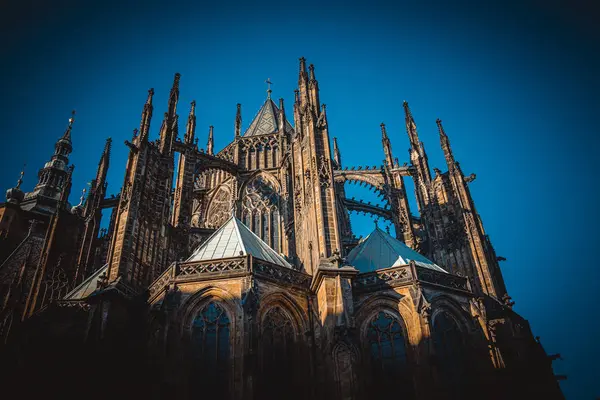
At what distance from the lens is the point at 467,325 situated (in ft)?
57.5

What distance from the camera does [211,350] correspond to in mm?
15445

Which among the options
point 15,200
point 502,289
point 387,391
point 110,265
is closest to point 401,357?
point 387,391

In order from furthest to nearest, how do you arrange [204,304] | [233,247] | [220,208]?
[220,208]
[233,247]
[204,304]

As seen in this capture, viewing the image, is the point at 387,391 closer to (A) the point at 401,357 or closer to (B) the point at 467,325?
(A) the point at 401,357

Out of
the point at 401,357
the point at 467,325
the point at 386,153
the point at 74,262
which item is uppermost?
the point at 386,153

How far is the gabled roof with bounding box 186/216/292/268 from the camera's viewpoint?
18.5 meters

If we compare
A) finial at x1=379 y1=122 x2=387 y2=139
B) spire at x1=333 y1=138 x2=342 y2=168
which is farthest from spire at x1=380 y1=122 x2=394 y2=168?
spire at x1=333 y1=138 x2=342 y2=168

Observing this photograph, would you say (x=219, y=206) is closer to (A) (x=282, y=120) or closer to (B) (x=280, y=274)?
(A) (x=282, y=120)

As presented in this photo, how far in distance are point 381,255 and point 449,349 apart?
5200mm

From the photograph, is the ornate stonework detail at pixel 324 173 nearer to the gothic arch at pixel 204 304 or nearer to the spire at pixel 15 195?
the gothic arch at pixel 204 304

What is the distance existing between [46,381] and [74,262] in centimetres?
1011

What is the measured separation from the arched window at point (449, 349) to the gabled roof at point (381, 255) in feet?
8.98

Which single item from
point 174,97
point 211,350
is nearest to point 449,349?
point 211,350

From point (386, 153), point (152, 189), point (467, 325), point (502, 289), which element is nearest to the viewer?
point (467, 325)
